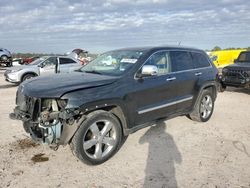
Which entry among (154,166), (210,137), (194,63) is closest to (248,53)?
(194,63)

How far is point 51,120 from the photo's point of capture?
4223 mm

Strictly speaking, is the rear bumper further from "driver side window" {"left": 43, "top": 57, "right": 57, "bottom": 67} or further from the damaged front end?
the damaged front end

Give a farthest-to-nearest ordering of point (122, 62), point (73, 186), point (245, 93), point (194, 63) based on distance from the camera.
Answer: point (245, 93)
point (194, 63)
point (122, 62)
point (73, 186)

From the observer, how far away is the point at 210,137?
593 centimetres

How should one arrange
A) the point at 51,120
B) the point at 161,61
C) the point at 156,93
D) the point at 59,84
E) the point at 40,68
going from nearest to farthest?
the point at 51,120 < the point at 59,84 < the point at 156,93 < the point at 161,61 < the point at 40,68

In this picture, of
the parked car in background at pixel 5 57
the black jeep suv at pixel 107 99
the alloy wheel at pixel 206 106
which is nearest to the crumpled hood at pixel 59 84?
the black jeep suv at pixel 107 99

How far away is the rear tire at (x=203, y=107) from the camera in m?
6.73

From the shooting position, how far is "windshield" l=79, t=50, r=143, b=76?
203 inches

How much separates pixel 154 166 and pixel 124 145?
1005mm

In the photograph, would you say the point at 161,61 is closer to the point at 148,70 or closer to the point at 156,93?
the point at 156,93

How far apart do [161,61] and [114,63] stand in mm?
971

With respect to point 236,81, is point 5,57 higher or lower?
lower

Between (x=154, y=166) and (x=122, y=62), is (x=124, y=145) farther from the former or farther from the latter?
(x=122, y=62)

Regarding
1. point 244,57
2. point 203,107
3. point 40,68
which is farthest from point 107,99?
point 40,68
